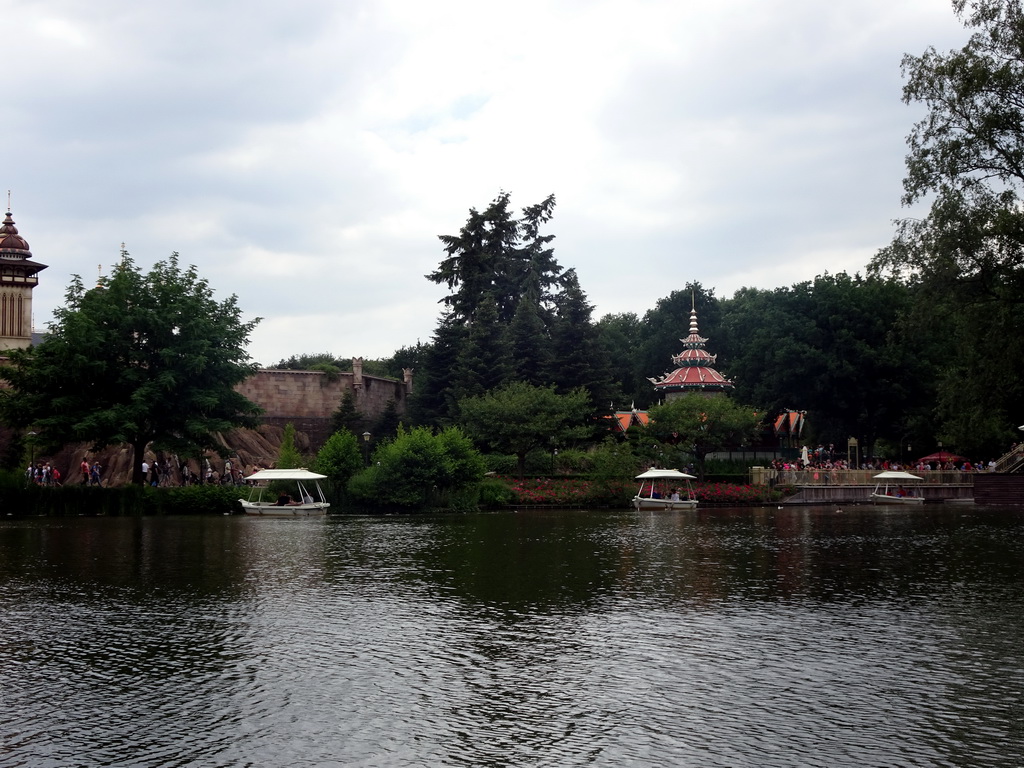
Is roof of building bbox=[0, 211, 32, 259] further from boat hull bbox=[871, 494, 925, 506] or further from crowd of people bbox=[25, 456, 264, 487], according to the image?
boat hull bbox=[871, 494, 925, 506]

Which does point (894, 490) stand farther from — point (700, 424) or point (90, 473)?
point (90, 473)

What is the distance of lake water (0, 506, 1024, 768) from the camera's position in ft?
27.8

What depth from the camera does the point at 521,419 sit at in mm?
51969

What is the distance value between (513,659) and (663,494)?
37425 mm

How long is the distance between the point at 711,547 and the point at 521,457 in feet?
91.0

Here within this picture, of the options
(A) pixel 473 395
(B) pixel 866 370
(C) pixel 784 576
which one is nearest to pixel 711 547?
(C) pixel 784 576

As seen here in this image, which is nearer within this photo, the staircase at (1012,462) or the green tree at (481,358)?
the staircase at (1012,462)

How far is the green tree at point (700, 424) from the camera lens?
179 feet

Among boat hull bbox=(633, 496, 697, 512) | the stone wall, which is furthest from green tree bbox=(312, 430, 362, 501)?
the stone wall

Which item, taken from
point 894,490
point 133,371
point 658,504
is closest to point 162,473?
point 133,371

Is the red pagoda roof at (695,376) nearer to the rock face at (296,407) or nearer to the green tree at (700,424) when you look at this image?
the green tree at (700,424)

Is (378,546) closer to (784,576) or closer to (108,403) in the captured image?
(784,576)

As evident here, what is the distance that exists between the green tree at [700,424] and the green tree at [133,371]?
22.7 metres

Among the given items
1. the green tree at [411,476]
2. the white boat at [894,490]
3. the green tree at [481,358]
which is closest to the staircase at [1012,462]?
the white boat at [894,490]
